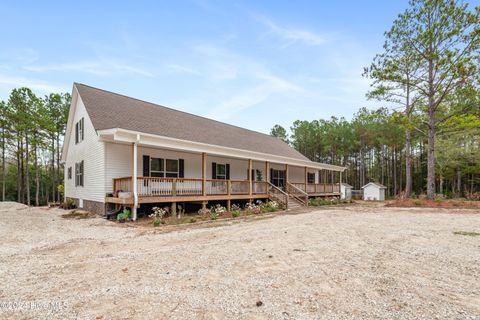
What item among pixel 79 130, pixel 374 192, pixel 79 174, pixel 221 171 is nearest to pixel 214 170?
pixel 221 171

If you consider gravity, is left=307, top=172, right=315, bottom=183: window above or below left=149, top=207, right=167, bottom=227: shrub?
above

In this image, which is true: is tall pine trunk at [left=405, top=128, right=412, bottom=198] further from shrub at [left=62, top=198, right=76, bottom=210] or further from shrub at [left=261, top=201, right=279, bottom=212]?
shrub at [left=62, top=198, right=76, bottom=210]

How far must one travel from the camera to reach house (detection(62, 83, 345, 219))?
11.5 metres

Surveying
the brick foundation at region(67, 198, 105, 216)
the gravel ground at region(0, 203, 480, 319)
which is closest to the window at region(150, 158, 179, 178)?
the brick foundation at region(67, 198, 105, 216)

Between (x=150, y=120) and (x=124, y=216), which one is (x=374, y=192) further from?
(x=124, y=216)

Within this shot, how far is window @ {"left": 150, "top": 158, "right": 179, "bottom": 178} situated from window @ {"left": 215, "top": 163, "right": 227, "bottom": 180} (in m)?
3.40

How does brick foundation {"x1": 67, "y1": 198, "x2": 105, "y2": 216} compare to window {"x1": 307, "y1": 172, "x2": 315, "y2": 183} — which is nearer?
brick foundation {"x1": 67, "y1": 198, "x2": 105, "y2": 216}

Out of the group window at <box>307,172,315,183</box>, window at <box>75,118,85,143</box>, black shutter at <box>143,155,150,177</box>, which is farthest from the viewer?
window at <box>307,172,315,183</box>

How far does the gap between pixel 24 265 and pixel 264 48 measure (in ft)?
56.4

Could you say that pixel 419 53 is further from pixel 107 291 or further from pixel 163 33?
pixel 107 291

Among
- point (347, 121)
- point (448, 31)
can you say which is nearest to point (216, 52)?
point (448, 31)

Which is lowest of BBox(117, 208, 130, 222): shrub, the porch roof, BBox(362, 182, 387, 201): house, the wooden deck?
BBox(362, 182, 387, 201): house

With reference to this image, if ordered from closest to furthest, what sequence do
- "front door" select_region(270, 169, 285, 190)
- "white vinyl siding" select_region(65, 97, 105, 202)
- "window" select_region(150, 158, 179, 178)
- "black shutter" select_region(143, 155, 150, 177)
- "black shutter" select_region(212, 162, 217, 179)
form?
"white vinyl siding" select_region(65, 97, 105, 202), "black shutter" select_region(143, 155, 150, 177), "window" select_region(150, 158, 179, 178), "black shutter" select_region(212, 162, 217, 179), "front door" select_region(270, 169, 285, 190)

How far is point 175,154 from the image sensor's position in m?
14.7
